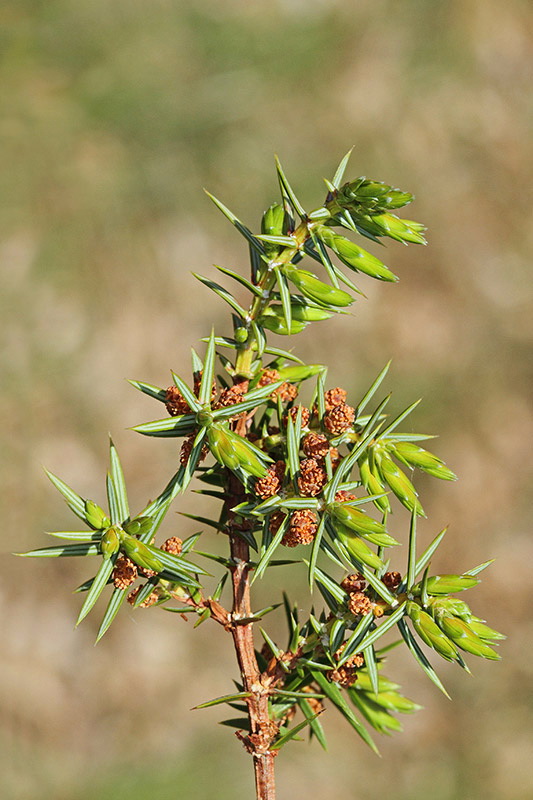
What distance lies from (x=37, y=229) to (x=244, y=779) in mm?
2112

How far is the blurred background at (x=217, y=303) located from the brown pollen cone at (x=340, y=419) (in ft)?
6.83

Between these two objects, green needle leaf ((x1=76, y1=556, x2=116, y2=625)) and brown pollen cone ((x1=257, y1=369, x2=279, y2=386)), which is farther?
brown pollen cone ((x1=257, y1=369, x2=279, y2=386))

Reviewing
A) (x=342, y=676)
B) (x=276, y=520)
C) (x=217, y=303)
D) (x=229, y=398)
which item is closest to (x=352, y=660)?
(x=342, y=676)

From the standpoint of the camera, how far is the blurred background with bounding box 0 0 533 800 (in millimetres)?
2660

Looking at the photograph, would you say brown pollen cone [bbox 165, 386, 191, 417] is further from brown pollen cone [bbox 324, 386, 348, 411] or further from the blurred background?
the blurred background

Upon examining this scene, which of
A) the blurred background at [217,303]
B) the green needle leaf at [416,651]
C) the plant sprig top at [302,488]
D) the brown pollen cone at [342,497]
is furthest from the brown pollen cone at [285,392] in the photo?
the blurred background at [217,303]

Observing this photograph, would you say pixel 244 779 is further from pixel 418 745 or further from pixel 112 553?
pixel 112 553

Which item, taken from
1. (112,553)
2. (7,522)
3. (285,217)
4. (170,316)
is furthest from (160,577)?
(170,316)

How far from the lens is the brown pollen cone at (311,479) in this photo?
59cm

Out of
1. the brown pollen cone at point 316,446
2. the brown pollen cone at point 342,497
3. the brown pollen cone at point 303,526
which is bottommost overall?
the brown pollen cone at point 303,526

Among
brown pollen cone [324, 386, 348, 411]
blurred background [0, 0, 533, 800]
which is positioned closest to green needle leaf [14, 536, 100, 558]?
brown pollen cone [324, 386, 348, 411]

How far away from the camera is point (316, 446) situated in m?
0.62

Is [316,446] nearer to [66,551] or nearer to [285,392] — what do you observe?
[285,392]

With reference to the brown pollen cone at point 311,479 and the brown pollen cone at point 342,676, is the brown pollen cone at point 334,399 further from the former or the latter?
the brown pollen cone at point 342,676
